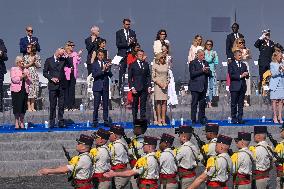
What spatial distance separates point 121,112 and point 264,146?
885cm

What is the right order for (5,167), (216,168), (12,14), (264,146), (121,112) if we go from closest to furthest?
(216,168) < (264,146) < (5,167) < (121,112) < (12,14)

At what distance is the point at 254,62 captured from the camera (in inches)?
1318

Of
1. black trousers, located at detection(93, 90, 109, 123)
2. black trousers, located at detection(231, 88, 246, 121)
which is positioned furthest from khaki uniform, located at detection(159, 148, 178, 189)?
black trousers, located at detection(231, 88, 246, 121)

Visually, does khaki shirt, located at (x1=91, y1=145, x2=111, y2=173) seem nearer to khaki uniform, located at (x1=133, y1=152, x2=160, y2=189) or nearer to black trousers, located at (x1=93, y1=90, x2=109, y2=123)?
khaki uniform, located at (x1=133, y1=152, x2=160, y2=189)

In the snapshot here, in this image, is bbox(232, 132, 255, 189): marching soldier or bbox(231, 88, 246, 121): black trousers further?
bbox(231, 88, 246, 121): black trousers

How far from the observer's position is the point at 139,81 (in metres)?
28.2

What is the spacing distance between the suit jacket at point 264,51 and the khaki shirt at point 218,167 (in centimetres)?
1239

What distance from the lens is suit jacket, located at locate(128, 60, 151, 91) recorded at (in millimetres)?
28219

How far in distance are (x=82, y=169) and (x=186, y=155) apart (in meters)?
2.21

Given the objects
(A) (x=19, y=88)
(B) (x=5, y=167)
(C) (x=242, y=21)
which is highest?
(C) (x=242, y=21)

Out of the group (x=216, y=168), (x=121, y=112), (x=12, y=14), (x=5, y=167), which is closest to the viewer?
(x=216, y=168)

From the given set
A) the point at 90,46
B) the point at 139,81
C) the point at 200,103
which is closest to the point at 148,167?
the point at 139,81

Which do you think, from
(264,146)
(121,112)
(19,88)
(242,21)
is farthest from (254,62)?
(264,146)

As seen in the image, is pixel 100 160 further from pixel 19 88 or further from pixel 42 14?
pixel 42 14
